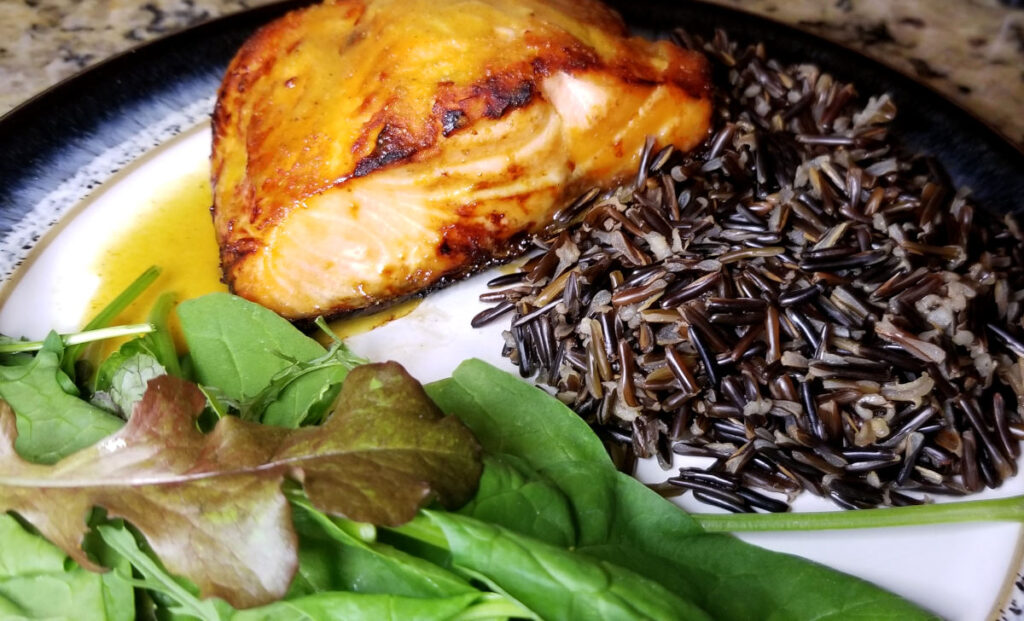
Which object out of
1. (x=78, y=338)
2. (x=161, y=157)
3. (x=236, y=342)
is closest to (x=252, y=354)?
(x=236, y=342)

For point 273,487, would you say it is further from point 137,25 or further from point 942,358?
point 137,25

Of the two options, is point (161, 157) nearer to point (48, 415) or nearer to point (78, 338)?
point (78, 338)

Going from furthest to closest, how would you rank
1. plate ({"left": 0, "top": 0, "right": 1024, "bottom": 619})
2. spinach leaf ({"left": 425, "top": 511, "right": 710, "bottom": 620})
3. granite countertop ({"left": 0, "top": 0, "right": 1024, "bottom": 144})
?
granite countertop ({"left": 0, "top": 0, "right": 1024, "bottom": 144})
plate ({"left": 0, "top": 0, "right": 1024, "bottom": 619})
spinach leaf ({"left": 425, "top": 511, "right": 710, "bottom": 620})

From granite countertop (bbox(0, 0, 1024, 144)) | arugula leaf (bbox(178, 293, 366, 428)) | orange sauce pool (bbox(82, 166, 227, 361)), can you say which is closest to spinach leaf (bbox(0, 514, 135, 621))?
arugula leaf (bbox(178, 293, 366, 428))

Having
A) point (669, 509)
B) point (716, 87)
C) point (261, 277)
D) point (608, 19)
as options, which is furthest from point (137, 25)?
point (669, 509)

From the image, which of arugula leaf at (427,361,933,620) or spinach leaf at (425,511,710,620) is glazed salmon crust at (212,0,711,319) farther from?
spinach leaf at (425,511,710,620)

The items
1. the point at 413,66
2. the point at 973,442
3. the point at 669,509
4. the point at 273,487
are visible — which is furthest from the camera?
the point at 413,66
